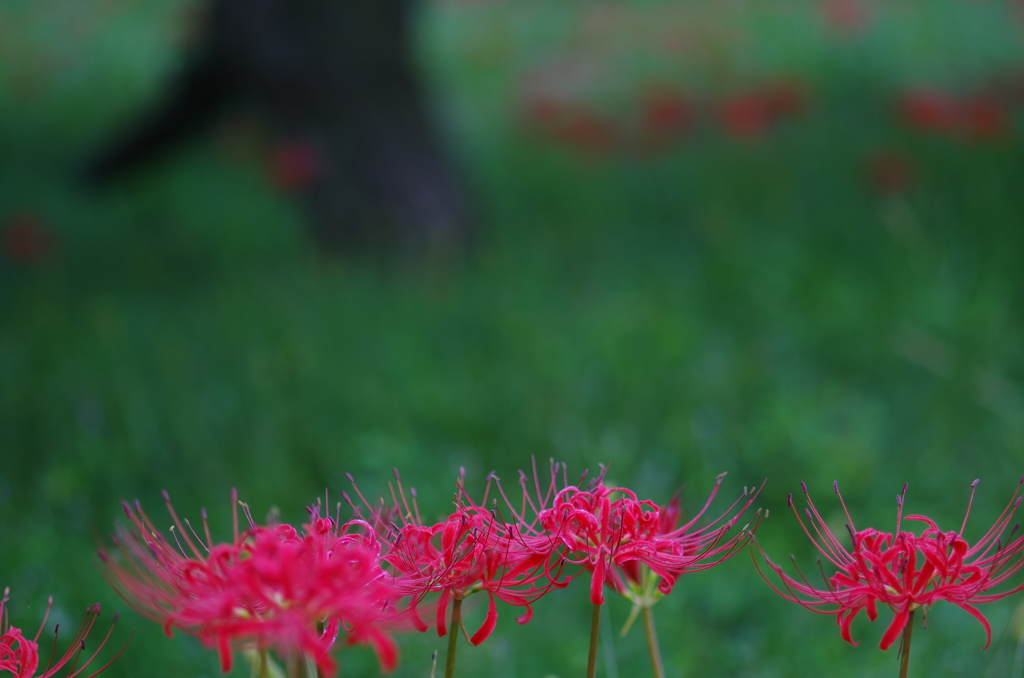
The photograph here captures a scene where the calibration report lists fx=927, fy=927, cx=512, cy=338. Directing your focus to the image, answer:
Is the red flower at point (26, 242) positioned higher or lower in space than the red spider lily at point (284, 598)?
lower

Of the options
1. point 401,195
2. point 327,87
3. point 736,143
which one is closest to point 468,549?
point 401,195

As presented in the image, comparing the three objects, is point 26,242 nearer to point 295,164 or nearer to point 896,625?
point 295,164

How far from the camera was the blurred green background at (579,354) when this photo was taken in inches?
83.4

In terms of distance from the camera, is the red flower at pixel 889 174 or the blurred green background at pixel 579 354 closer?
the blurred green background at pixel 579 354

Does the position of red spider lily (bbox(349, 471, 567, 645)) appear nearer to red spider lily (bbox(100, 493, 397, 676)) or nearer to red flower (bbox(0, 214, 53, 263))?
red spider lily (bbox(100, 493, 397, 676))

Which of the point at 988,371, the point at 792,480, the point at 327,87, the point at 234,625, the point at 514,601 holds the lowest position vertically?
the point at 792,480

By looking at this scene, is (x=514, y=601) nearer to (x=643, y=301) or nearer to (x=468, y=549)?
(x=468, y=549)

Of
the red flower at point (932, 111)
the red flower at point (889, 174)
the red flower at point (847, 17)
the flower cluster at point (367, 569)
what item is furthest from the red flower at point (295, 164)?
the red flower at point (847, 17)

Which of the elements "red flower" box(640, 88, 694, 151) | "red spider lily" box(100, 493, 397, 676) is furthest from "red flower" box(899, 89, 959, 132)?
"red spider lily" box(100, 493, 397, 676)

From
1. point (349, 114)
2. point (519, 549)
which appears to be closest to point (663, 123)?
point (349, 114)

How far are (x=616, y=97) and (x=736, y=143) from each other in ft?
6.55

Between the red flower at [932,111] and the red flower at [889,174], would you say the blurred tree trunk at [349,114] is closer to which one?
the red flower at [889,174]

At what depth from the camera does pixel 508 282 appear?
3.61 metres

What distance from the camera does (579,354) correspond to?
121 inches
